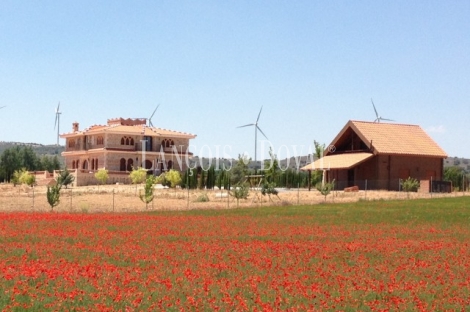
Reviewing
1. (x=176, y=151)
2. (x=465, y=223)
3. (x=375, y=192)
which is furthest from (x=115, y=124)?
(x=465, y=223)

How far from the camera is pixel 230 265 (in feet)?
55.1

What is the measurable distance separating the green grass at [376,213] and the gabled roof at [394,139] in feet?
62.2

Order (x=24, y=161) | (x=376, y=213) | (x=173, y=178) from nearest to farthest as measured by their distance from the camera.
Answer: (x=376, y=213)
(x=173, y=178)
(x=24, y=161)

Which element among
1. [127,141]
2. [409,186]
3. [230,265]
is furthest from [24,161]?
[230,265]

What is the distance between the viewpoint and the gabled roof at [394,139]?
216 feet

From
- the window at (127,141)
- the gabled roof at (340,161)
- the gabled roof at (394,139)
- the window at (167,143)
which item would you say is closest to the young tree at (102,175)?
the window at (127,141)

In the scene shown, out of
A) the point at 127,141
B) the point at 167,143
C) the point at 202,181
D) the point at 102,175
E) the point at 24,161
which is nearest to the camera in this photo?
the point at 202,181

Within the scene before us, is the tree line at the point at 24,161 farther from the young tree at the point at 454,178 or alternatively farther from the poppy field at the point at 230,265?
the poppy field at the point at 230,265

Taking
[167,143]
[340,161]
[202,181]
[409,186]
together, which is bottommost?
[409,186]

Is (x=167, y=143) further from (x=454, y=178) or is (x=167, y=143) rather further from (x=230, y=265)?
(x=230, y=265)

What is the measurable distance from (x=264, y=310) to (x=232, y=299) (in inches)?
52.9

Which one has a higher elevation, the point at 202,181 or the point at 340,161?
the point at 340,161

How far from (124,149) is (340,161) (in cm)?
4039

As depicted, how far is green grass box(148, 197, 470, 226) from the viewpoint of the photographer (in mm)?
33641
